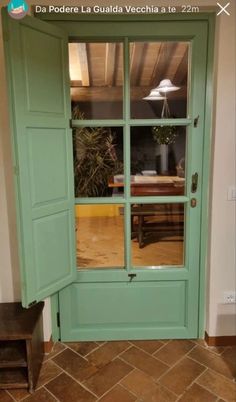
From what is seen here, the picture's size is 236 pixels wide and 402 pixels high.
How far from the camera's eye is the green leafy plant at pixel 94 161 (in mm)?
2121

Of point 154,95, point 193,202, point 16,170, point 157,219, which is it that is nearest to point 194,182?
point 193,202

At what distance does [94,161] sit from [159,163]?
0.46 metres

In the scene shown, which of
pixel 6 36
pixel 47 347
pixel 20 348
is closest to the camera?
pixel 6 36

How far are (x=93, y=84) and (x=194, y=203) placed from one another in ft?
3.46

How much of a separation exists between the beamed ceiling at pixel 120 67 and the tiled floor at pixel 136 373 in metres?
1.76

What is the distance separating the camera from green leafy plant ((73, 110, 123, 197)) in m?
2.12

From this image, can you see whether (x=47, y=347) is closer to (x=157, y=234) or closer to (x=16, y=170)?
(x=157, y=234)

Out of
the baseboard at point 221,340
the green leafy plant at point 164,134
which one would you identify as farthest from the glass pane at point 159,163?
the baseboard at point 221,340

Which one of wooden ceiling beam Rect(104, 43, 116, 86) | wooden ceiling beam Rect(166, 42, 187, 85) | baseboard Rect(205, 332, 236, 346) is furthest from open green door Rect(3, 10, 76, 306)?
baseboard Rect(205, 332, 236, 346)

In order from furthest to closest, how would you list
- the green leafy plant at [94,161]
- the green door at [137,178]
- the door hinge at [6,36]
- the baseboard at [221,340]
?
1. the baseboard at [221,340]
2. the green leafy plant at [94,161]
3. the green door at [137,178]
4. the door hinge at [6,36]

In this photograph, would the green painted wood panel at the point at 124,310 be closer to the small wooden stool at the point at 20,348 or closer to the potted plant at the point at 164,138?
the small wooden stool at the point at 20,348

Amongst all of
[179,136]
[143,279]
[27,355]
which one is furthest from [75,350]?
[179,136]

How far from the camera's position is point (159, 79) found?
6.73ft

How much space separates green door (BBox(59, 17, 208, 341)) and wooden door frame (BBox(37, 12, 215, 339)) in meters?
0.02
